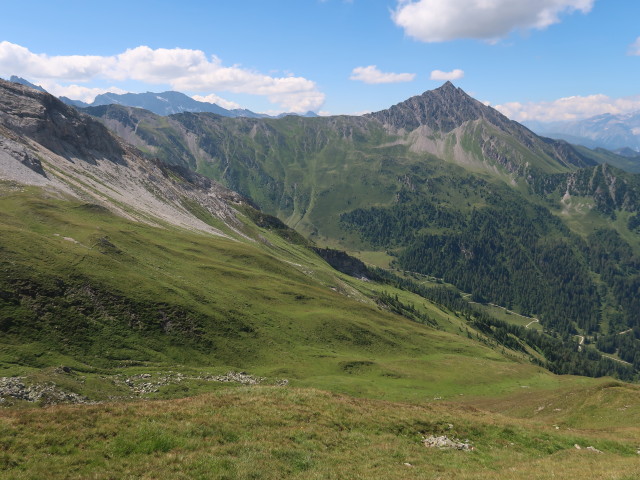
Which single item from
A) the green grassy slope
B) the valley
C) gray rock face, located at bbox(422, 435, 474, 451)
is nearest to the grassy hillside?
the valley

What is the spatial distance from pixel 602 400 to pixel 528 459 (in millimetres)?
38652

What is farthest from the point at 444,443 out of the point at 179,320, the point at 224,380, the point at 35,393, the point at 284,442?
the point at 179,320

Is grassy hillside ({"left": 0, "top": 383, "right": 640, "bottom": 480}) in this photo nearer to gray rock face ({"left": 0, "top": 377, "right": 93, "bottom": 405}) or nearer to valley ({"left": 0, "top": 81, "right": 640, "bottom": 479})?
valley ({"left": 0, "top": 81, "right": 640, "bottom": 479})

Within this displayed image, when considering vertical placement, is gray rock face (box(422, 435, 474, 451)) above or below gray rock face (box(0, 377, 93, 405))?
above

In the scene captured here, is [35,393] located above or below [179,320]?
above

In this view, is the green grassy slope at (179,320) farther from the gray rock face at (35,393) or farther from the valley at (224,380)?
the gray rock face at (35,393)

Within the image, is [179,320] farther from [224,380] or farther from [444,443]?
[444,443]

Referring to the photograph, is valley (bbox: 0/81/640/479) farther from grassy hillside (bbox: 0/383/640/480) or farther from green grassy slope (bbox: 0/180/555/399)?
green grassy slope (bbox: 0/180/555/399)

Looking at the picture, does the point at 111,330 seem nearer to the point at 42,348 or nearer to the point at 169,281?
the point at 42,348

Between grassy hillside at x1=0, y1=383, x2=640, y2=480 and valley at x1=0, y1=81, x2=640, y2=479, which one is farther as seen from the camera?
valley at x1=0, y1=81, x2=640, y2=479

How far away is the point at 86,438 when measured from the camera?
2234 centimetres

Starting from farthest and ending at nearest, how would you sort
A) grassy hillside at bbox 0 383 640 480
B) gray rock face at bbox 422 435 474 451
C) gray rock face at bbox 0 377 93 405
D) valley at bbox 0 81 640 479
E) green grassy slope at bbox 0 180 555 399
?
1. green grassy slope at bbox 0 180 555 399
2. gray rock face at bbox 0 377 93 405
3. gray rock face at bbox 422 435 474 451
4. valley at bbox 0 81 640 479
5. grassy hillside at bbox 0 383 640 480

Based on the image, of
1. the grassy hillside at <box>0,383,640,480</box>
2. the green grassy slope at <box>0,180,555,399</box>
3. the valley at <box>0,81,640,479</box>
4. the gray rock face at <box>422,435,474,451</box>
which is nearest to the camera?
the grassy hillside at <box>0,383,640,480</box>

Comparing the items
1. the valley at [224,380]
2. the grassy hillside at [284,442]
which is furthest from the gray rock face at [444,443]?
the valley at [224,380]
